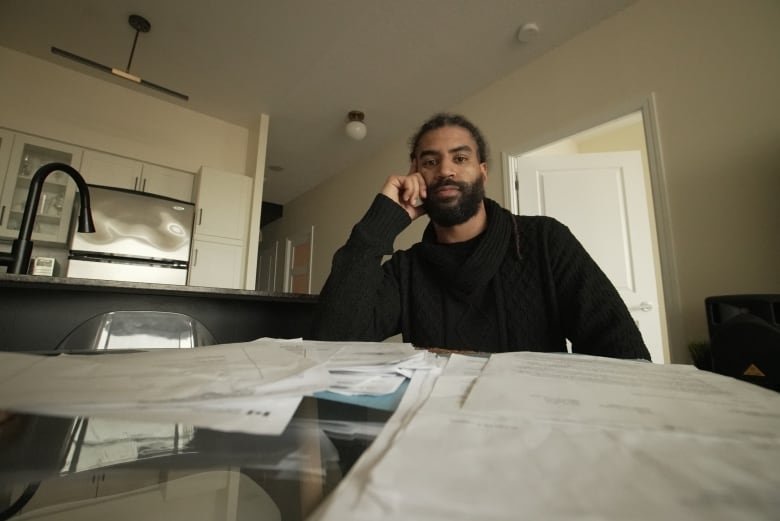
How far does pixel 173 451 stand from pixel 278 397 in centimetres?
6

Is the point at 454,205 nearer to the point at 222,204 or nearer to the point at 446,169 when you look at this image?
the point at 446,169

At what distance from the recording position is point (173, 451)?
6.7 inches

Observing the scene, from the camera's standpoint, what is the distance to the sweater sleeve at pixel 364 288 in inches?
31.7

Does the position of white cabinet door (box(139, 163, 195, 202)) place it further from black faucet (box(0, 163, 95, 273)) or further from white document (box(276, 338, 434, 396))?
white document (box(276, 338, 434, 396))

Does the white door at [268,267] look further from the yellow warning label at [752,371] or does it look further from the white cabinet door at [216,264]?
the yellow warning label at [752,371]

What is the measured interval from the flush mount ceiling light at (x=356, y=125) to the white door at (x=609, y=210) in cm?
126

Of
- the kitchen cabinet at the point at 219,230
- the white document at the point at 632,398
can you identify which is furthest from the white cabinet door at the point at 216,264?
the white document at the point at 632,398

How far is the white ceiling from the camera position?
1.87 metres

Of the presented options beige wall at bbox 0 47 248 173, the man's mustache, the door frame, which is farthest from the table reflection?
beige wall at bbox 0 47 248 173

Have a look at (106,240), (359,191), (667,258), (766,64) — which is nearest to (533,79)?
(766,64)

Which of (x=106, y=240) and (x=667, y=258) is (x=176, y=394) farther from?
(x=106, y=240)

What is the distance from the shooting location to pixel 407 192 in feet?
3.44

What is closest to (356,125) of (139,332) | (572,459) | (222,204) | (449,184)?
(222,204)

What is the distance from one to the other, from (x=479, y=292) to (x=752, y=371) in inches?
29.0
